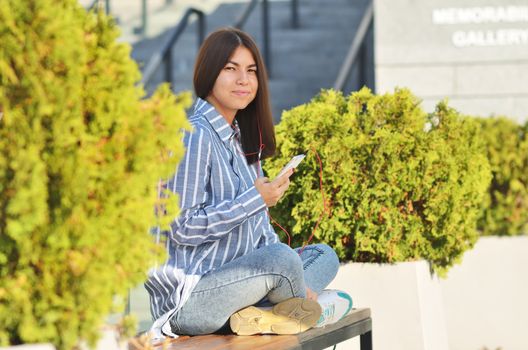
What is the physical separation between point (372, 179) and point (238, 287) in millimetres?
1592

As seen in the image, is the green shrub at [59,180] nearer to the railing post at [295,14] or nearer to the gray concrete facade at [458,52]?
the gray concrete facade at [458,52]

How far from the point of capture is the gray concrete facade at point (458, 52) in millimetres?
9953

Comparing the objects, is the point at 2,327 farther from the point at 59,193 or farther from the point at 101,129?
the point at 101,129

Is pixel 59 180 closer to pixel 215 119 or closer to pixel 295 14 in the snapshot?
pixel 215 119

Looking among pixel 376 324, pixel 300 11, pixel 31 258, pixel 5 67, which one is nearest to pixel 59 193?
pixel 31 258

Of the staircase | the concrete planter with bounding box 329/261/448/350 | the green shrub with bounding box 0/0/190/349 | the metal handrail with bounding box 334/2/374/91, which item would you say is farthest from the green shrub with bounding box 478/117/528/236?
the green shrub with bounding box 0/0/190/349

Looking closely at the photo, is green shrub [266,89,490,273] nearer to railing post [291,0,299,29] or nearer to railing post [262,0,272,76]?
railing post [262,0,272,76]

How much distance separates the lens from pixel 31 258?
98.7 inches

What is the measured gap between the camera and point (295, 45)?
13.6m

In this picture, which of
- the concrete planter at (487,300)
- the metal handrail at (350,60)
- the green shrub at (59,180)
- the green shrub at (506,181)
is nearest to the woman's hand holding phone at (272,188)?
the green shrub at (59,180)

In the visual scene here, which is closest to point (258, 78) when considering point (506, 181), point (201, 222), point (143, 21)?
point (201, 222)

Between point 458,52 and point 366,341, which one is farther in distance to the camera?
point 458,52

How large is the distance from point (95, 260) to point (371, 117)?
3104 mm

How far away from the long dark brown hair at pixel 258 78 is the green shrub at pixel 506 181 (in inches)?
134
